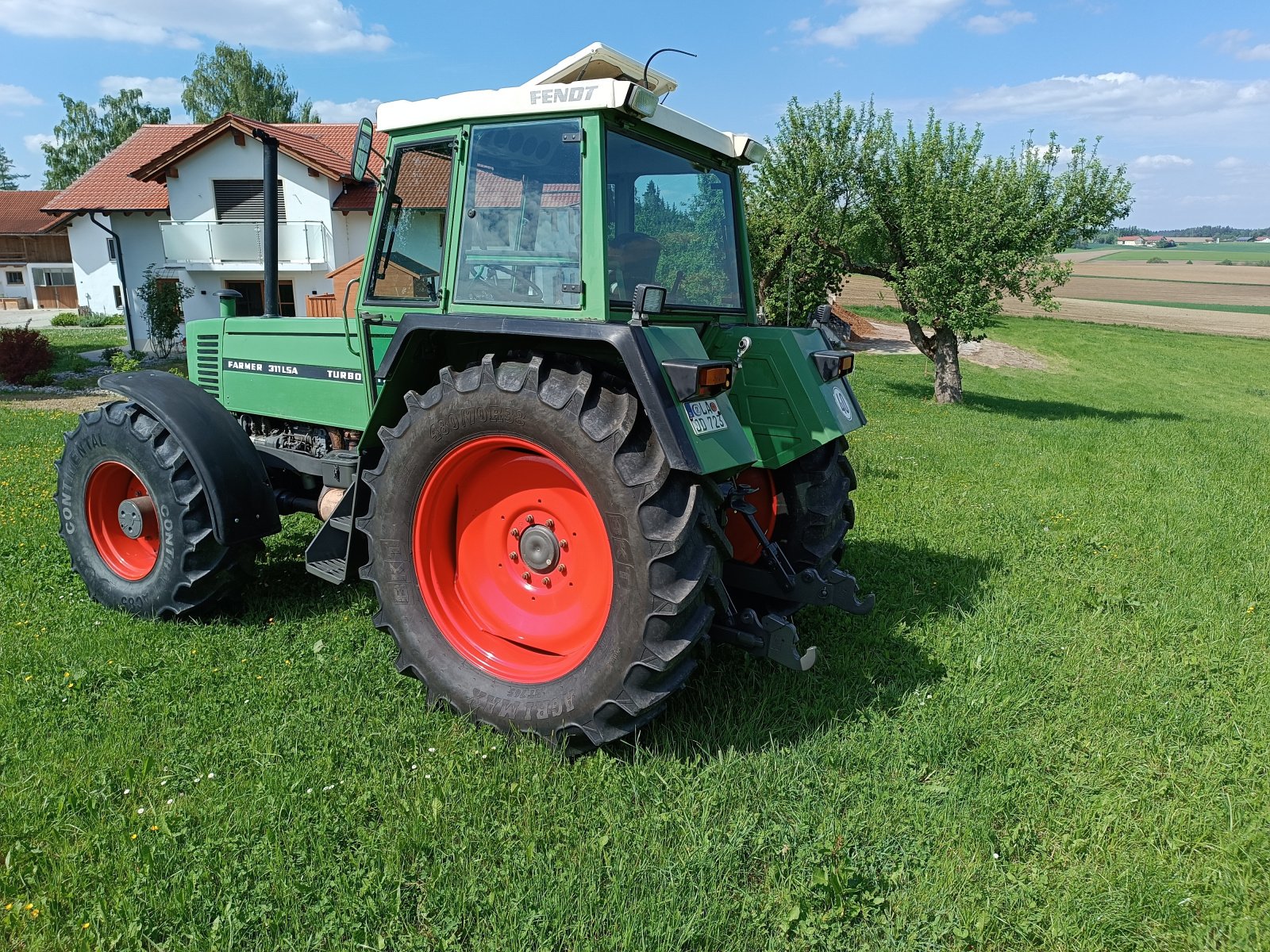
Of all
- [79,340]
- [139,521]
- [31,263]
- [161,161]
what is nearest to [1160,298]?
[161,161]

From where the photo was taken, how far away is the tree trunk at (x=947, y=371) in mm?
16547

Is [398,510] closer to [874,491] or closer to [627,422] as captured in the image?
[627,422]

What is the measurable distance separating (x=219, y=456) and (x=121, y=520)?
→ 86cm

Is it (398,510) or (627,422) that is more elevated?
(627,422)

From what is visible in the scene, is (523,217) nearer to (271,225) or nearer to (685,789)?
(271,225)

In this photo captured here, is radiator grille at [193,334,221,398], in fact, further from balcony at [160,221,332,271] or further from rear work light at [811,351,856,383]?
balcony at [160,221,332,271]

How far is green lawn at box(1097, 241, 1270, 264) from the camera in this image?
312 feet

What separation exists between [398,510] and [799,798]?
1.95m

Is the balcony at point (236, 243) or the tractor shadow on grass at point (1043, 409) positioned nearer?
the tractor shadow on grass at point (1043, 409)

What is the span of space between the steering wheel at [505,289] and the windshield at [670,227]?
0.32 metres

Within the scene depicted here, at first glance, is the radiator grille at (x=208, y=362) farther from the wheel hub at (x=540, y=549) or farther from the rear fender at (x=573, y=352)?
the wheel hub at (x=540, y=549)

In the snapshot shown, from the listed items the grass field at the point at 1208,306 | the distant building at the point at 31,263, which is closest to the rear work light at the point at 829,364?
the distant building at the point at 31,263

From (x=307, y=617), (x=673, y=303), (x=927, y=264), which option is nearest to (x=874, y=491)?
(x=673, y=303)

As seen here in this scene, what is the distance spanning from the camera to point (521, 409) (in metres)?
3.10
